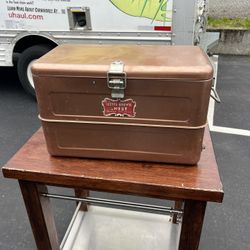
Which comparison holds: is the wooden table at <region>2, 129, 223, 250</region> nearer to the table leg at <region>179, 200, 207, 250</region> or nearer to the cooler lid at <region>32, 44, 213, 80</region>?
the table leg at <region>179, 200, 207, 250</region>

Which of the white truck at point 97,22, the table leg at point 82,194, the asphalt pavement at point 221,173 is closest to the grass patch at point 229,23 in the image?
the asphalt pavement at point 221,173

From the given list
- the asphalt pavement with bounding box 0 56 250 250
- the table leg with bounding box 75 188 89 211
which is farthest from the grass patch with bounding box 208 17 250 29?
the table leg with bounding box 75 188 89 211

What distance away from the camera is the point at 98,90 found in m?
0.97

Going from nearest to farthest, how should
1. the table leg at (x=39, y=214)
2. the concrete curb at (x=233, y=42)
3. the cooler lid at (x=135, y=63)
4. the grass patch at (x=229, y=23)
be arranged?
the cooler lid at (x=135, y=63) < the table leg at (x=39, y=214) < the concrete curb at (x=233, y=42) < the grass patch at (x=229, y=23)

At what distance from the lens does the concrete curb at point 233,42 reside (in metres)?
5.34

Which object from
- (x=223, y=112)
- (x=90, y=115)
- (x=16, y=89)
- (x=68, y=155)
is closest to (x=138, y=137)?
(x=90, y=115)

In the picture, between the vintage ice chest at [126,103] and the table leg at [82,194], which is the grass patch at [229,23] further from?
the vintage ice chest at [126,103]

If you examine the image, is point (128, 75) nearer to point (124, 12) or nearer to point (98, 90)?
point (98, 90)

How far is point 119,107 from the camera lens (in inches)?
38.9

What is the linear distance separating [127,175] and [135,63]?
39 centimetres

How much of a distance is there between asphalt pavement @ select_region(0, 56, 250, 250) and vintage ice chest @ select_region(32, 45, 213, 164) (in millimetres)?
1094

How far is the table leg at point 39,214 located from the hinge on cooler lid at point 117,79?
21.0 inches

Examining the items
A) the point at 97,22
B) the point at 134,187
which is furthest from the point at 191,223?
the point at 97,22

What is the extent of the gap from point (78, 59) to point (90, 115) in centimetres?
20
